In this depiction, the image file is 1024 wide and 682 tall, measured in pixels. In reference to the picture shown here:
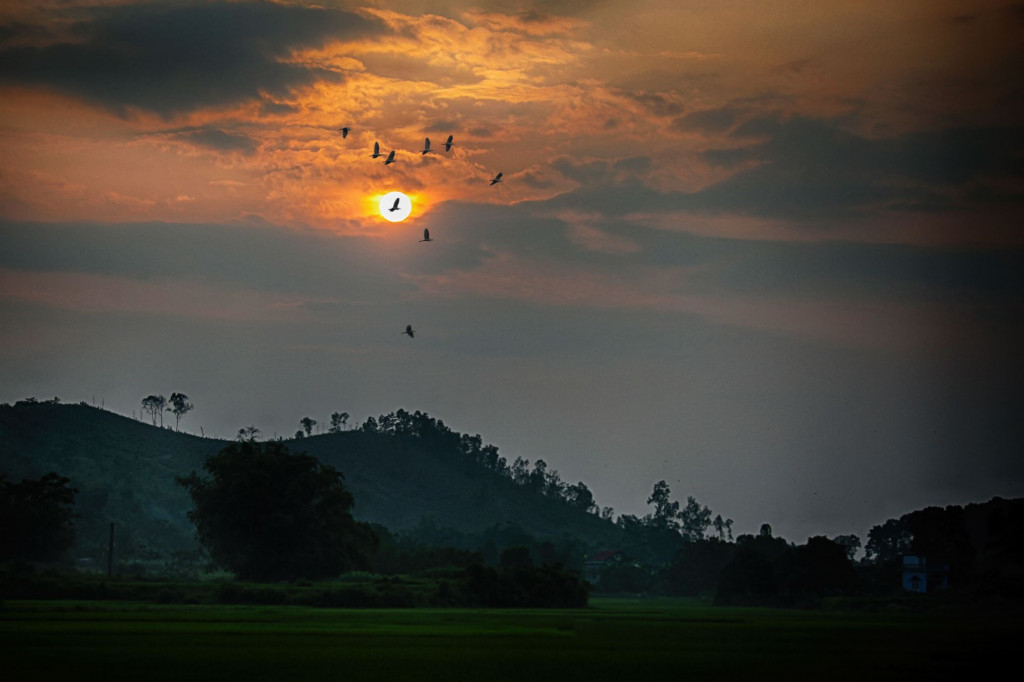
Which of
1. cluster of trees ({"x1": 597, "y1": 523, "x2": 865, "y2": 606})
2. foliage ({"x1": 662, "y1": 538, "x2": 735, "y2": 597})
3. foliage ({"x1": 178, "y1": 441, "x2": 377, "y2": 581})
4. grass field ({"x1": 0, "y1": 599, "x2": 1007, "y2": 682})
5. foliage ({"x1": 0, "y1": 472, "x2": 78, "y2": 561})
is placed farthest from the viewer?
foliage ({"x1": 662, "y1": 538, "x2": 735, "y2": 597})

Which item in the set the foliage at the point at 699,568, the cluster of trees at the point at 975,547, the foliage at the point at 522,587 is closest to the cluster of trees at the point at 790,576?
the cluster of trees at the point at 975,547

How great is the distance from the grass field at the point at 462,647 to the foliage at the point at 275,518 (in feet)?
95.5

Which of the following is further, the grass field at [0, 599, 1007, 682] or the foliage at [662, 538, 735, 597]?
the foliage at [662, 538, 735, 597]

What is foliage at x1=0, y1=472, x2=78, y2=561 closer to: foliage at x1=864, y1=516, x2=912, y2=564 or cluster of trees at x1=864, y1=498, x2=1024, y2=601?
cluster of trees at x1=864, y1=498, x2=1024, y2=601

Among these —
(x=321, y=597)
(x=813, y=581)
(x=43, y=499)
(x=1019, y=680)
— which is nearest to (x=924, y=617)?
(x=813, y=581)

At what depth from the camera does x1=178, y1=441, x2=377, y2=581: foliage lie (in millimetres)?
97438

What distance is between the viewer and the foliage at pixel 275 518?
97438 millimetres

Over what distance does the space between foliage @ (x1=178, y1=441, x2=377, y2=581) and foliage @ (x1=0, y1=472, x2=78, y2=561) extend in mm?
13070

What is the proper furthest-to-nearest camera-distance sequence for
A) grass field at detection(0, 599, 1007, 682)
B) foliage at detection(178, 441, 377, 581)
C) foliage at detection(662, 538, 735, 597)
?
foliage at detection(662, 538, 735, 597), foliage at detection(178, 441, 377, 581), grass field at detection(0, 599, 1007, 682)

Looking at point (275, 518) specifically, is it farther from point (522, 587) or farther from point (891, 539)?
point (891, 539)

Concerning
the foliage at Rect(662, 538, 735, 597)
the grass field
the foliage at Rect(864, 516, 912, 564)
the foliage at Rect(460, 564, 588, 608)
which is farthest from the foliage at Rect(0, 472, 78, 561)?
the foliage at Rect(864, 516, 912, 564)

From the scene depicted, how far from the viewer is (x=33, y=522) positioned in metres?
102

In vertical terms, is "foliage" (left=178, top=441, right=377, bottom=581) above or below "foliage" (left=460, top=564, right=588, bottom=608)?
above

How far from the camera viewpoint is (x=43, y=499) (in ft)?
345
